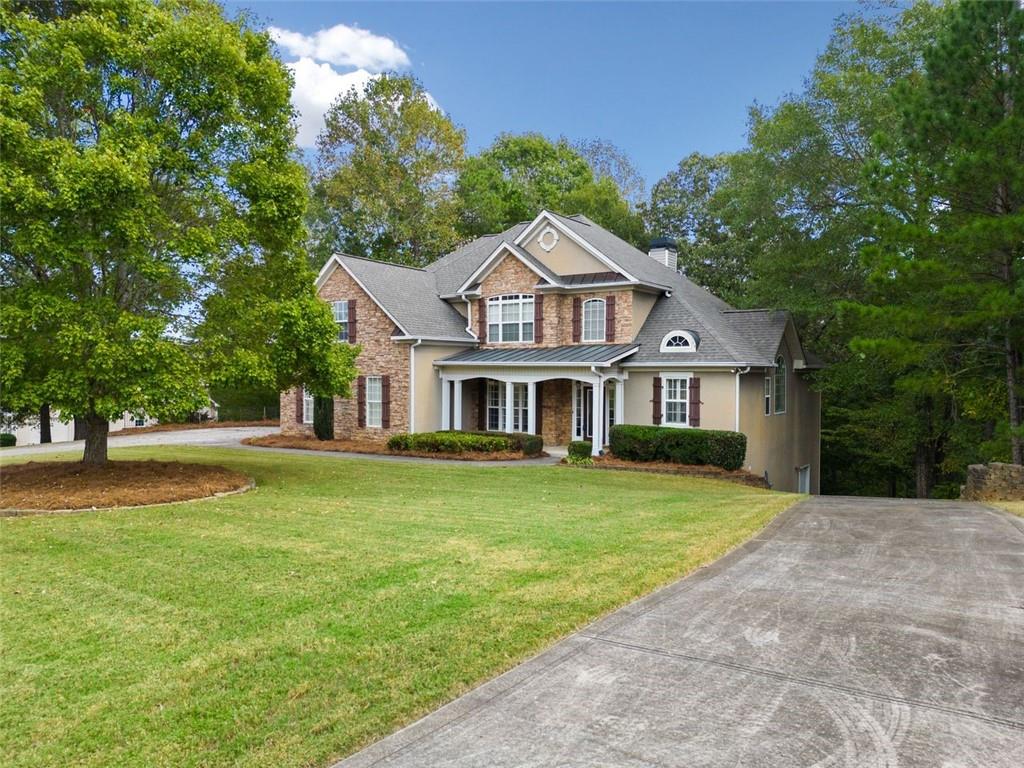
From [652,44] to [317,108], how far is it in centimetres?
1901

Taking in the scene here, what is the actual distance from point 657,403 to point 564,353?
324 centimetres

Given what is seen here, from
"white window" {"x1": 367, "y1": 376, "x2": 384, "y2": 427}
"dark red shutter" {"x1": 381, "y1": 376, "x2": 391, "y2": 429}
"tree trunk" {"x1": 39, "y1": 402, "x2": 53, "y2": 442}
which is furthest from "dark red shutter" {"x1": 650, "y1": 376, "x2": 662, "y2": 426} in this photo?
"tree trunk" {"x1": 39, "y1": 402, "x2": 53, "y2": 442}

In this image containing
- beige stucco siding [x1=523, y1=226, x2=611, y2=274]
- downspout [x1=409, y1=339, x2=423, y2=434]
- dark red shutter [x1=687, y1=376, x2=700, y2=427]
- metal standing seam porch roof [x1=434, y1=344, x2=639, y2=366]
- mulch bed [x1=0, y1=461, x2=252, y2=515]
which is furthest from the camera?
downspout [x1=409, y1=339, x2=423, y2=434]

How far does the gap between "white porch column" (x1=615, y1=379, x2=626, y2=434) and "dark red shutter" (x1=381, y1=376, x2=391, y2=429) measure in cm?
738

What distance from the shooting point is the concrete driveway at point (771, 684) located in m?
3.57

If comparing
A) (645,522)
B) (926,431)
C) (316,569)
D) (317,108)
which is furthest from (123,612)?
(317,108)

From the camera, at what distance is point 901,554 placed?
7684 mm

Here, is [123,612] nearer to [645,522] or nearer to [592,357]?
[645,522]

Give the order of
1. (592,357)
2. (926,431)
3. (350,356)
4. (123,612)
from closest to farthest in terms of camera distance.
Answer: (123,612)
(350,356)
(592,357)
(926,431)

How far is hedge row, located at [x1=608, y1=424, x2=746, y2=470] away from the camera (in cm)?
1722

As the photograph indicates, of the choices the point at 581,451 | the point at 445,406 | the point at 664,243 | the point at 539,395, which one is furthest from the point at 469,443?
the point at 664,243

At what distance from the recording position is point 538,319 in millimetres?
22141

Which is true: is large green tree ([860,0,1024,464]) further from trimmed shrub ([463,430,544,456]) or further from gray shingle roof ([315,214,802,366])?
trimmed shrub ([463,430,544,456])

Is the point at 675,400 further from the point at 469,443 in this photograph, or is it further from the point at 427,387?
the point at 427,387
